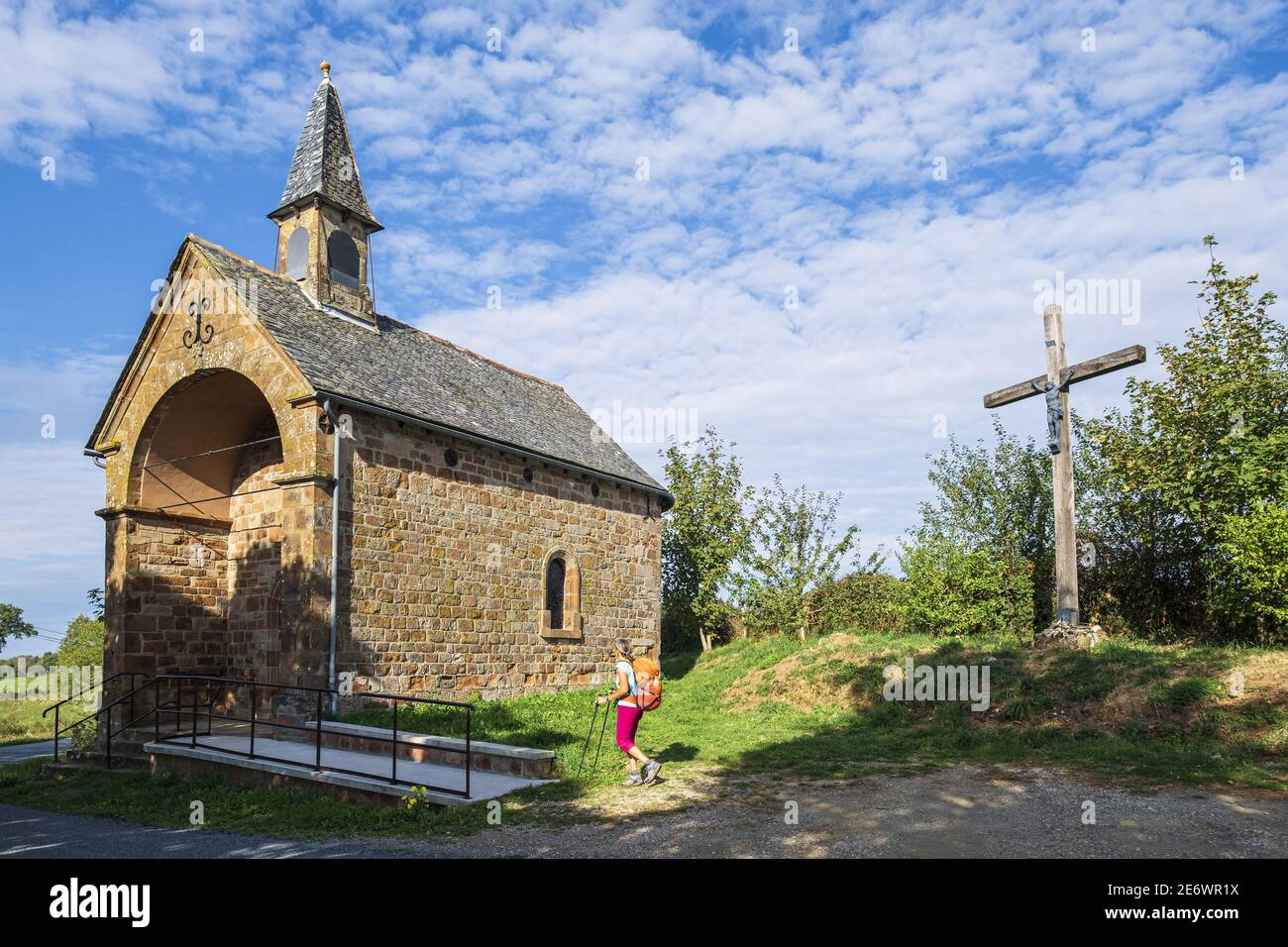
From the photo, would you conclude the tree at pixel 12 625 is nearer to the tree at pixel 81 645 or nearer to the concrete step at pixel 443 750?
the tree at pixel 81 645

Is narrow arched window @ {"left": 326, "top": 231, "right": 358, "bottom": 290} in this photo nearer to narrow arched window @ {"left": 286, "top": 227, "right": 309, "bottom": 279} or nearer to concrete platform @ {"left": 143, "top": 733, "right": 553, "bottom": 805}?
narrow arched window @ {"left": 286, "top": 227, "right": 309, "bottom": 279}

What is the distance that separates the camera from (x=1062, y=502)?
14.2m

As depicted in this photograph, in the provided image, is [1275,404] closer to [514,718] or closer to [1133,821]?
[1133,821]

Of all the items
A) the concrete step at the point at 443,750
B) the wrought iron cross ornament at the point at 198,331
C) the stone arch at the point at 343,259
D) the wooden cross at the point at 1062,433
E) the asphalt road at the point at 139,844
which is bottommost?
the asphalt road at the point at 139,844

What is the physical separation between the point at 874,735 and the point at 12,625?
58.3m

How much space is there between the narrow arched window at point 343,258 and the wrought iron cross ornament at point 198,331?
2834mm

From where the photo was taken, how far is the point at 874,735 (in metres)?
12.8

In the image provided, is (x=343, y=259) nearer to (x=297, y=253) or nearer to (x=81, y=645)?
(x=297, y=253)

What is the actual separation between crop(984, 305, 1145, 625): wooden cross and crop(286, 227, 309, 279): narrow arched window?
14.2m

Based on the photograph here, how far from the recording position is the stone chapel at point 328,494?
14.0 meters

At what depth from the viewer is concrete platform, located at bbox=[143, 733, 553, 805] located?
9.30 metres

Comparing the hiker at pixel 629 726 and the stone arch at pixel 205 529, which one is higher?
the stone arch at pixel 205 529

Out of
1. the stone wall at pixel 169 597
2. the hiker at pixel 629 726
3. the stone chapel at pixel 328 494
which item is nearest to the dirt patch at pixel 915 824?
the hiker at pixel 629 726
